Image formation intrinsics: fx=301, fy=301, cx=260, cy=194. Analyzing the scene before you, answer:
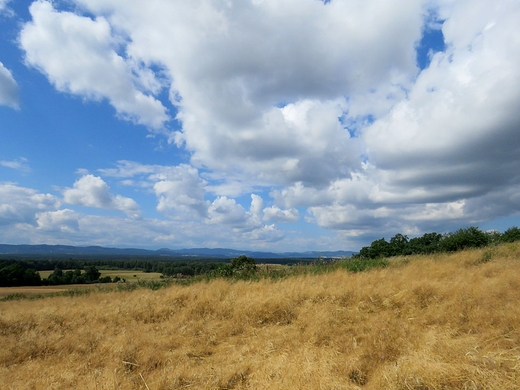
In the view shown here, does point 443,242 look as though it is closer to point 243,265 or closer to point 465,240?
point 465,240

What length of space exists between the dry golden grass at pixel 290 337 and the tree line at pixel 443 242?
1254 centimetres

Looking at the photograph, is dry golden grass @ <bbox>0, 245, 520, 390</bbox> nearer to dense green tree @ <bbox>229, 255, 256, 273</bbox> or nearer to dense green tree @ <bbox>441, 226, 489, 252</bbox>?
dense green tree @ <bbox>229, 255, 256, 273</bbox>

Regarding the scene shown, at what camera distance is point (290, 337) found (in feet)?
22.7

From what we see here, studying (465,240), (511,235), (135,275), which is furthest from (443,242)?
(135,275)

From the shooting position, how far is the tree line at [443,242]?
2280 centimetres

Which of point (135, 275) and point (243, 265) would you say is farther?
point (135, 275)

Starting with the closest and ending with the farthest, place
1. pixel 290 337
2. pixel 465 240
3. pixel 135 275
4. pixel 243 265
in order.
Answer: pixel 290 337, pixel 243 265, pixel 465 240, pixel 135 275

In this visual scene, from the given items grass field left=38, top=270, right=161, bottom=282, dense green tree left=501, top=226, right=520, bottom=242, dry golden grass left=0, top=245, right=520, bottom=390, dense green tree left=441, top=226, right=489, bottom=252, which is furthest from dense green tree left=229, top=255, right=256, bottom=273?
dense green tree left=501, top=226, right=520, bottom=242

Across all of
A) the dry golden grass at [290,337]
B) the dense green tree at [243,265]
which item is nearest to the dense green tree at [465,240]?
the dry golden grass at [290,337]

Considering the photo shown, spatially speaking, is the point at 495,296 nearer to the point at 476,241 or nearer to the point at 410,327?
the point at 410,327

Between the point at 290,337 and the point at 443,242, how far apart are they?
2258 centimetres

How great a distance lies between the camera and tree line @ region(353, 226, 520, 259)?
22.8 meters

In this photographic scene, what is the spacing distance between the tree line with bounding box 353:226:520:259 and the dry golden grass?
12537 millimetres

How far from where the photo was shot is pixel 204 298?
1064 cm
